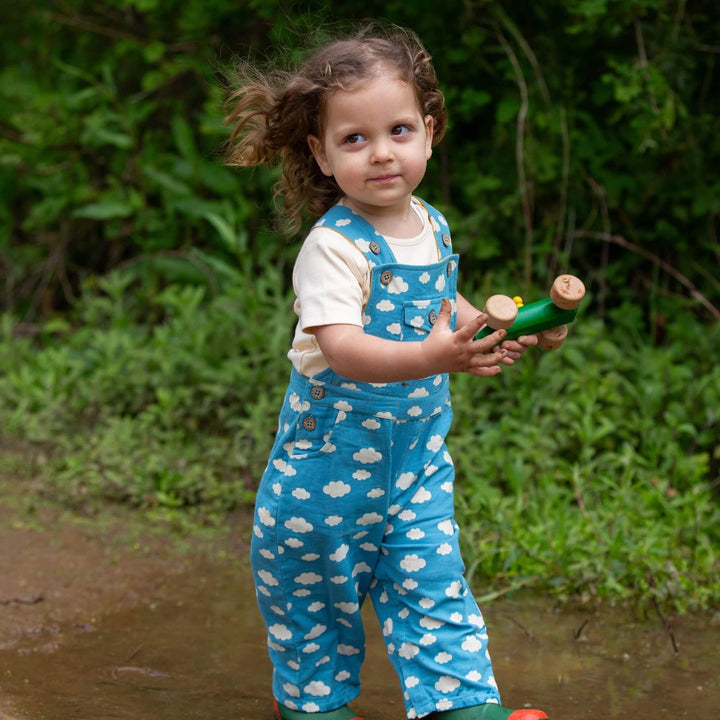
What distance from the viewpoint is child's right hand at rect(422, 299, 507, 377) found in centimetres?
193

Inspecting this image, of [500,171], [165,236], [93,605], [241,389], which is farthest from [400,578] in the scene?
[165,236]

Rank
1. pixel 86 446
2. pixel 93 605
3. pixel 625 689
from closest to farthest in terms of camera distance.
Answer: pixel 625 689
pixel 93 605
pixel 86 446

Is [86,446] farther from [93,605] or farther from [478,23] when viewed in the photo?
[478,23]

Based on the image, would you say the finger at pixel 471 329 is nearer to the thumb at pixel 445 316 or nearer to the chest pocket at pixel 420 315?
the thumb at pixel 445 316

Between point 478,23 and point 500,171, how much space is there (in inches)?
24.3

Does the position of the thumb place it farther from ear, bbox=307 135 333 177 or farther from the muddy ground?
the muddy ground

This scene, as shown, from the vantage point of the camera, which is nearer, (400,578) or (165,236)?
(400,578)

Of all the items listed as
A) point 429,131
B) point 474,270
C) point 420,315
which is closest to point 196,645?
point 420,315

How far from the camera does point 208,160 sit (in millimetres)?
5281

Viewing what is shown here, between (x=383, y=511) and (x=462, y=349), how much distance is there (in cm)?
50

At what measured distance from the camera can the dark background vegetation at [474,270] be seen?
362 cm

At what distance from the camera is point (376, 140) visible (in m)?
2.18

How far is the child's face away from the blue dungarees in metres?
0.09

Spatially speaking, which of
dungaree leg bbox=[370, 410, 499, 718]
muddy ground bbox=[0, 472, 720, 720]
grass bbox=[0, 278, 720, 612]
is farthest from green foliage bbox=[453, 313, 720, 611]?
dungaree leg bbox=[370, 410, 499, 718]
